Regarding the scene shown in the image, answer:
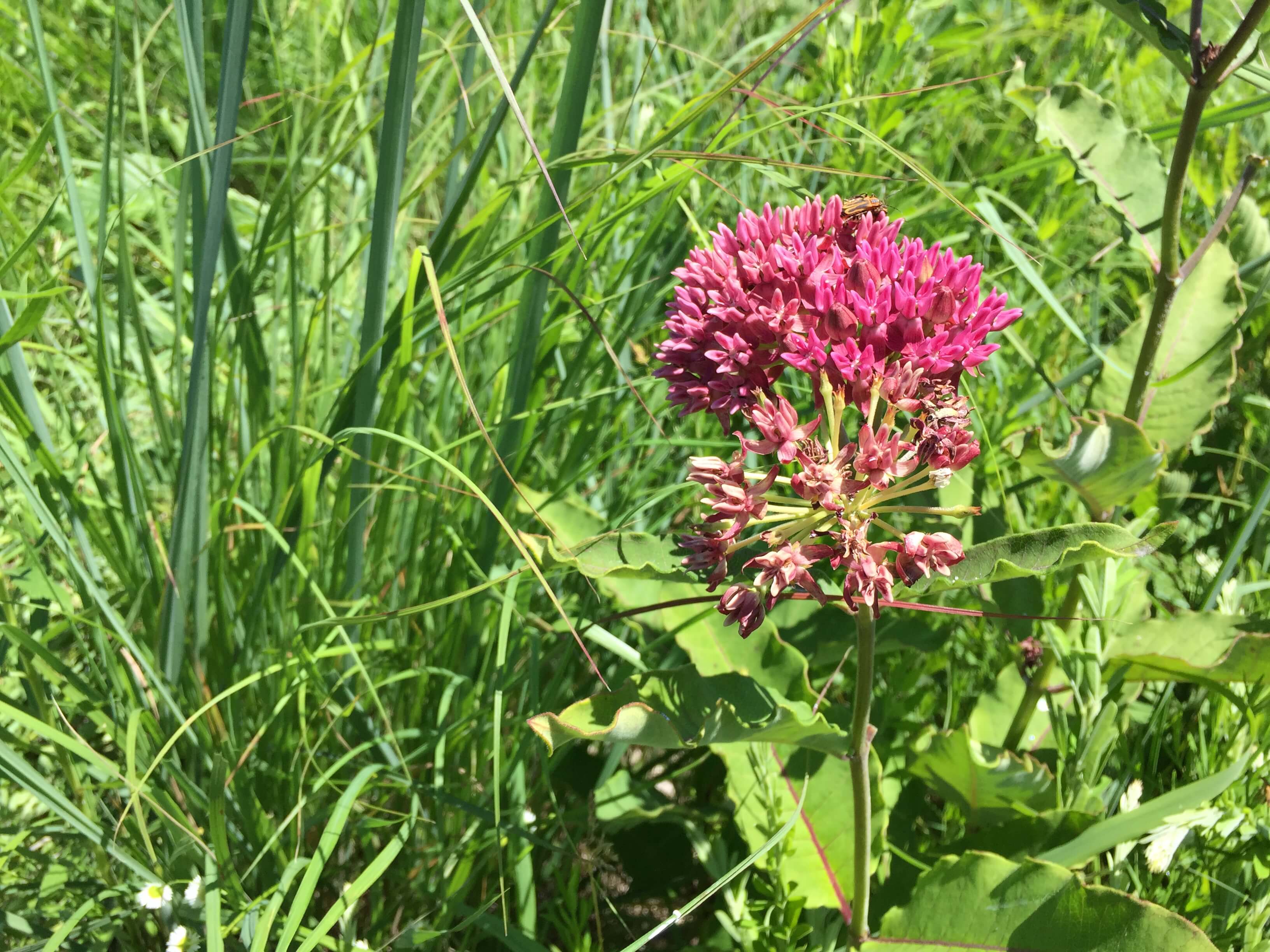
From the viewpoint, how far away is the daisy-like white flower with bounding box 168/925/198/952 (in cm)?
117

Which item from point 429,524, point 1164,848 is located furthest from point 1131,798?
point 429,524

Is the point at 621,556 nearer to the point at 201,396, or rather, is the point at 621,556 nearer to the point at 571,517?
the point at 571,517

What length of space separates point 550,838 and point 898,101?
132 cm

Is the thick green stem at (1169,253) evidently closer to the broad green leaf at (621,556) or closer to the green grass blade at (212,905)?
the broad green leaf at (621,556)

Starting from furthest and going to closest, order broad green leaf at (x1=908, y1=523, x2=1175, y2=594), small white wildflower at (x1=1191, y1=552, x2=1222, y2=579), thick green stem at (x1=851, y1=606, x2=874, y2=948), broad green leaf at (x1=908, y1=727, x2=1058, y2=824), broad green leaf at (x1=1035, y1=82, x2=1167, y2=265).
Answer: small white wildflower at (x1=1191, y1=552, x2=1222, y2=579) < broad green leaf at (x1=1035, y1=82, x2=1167, y2=265) < broad green leaf at (x1=908, y1=727, x2=1058, y2=824) < thick green stem at (x1=851, y1=606, x2=874, y2=948) < broad green leaf at (x1=908, y1=523, x2=1175, y2=594)

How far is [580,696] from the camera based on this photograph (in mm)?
1562

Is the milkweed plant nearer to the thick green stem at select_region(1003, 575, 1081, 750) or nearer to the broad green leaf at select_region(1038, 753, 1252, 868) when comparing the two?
the broad green leaf at select_region(1038, 753, 1252, 868)

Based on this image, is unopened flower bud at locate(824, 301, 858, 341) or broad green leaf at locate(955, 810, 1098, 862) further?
broad green leaf at locate(955, 810, 1098, 862)

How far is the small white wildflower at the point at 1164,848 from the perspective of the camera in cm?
115

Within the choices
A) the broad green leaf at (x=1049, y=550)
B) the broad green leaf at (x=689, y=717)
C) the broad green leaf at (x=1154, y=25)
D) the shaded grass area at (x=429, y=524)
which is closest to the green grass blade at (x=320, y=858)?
the shaded grass area at (x=429, y=524)

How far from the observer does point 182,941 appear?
46.1 inches

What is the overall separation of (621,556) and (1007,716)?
0.82 metres

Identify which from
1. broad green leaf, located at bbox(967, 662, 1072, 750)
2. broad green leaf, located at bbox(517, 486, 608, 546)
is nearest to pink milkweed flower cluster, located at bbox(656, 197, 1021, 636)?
broad green leaf, located at bbox(517, 486, 608, 546)

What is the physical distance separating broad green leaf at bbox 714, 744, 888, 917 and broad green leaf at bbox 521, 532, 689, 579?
30 cm
